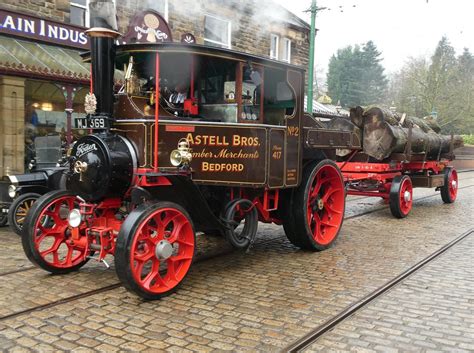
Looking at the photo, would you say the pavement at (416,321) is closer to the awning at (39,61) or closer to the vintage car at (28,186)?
the vintage car at (28,186)

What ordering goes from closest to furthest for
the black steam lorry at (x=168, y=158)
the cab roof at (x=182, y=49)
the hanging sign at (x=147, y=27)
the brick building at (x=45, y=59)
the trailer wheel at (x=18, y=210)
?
1. the black steam lorry at (x=168, y=158)
2. the cab roof at (x=182, y=49)
3. the trailer wheel at (x=18, y=210)
4. the brick building at (x=45, y=59)
5. the hanging sign at (x=147, y=27)

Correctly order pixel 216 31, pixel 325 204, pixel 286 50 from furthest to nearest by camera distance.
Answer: pixel 286 50
pixel 216 31
pixel 325 204

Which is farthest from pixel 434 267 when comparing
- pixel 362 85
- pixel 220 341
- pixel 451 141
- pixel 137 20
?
pixel 362 85

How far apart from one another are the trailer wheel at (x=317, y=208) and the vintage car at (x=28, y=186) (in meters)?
3.35

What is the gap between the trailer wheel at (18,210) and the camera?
6788mm

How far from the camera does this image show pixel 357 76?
2098 inches

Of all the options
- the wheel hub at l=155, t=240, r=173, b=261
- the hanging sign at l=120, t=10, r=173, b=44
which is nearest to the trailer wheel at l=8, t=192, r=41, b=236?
the wheel hub at l=155, t=240, r=173, b=261

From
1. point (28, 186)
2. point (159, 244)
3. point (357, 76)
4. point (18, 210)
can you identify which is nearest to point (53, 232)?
point (159, 244)

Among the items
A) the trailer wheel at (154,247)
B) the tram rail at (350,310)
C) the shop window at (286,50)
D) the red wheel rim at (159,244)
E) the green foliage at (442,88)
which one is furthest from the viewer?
the green foliage at (442,88)

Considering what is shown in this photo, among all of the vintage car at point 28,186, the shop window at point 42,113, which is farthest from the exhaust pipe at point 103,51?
the shop window at point 42,113

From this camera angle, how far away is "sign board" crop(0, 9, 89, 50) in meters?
9.64

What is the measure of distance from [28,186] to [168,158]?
12.6 feet

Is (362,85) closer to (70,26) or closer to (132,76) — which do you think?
(70,26)

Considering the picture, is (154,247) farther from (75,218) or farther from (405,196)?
(405,196)
